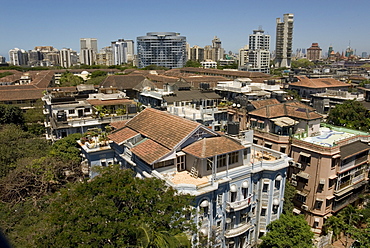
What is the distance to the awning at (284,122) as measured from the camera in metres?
31.1

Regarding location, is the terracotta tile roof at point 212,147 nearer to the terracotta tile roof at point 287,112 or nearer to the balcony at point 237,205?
the balcony at point 237,205

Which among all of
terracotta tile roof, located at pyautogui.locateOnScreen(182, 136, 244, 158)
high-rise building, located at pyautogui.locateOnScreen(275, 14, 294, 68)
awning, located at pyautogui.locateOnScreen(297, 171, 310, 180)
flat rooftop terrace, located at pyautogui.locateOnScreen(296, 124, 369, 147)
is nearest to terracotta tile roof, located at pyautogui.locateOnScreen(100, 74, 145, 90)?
flat rooftop terrace, located at pyautogui.locateOnScreen(296, 124, 369, 147)

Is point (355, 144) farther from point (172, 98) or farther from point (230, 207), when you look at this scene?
point (172, 98)

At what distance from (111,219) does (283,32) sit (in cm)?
17734

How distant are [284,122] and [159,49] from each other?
168 meters

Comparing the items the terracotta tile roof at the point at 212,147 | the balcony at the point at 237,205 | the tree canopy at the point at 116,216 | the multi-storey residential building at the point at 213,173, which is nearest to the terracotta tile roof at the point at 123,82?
the multi-storey residential building at the point at 213,173

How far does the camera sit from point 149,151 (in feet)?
→ 71.1

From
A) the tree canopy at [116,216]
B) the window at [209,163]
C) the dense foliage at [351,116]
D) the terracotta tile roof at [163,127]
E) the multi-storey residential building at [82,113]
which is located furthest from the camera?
the dense foliage at [351,116]

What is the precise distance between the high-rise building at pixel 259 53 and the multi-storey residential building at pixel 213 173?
414ft

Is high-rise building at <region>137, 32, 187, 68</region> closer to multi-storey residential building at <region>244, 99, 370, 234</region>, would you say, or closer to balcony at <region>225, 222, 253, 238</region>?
multi-storey residential building at <region>244, 99, 370, 234</region>

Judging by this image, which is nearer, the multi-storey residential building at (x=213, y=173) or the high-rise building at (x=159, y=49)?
the multi-storey residential building at (x=213, y=173)

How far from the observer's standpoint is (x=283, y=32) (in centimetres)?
17188

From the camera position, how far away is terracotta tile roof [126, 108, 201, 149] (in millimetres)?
21953

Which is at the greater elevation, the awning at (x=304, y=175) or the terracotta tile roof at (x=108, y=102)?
the terracotta tile roof at (x=108, y=102)
